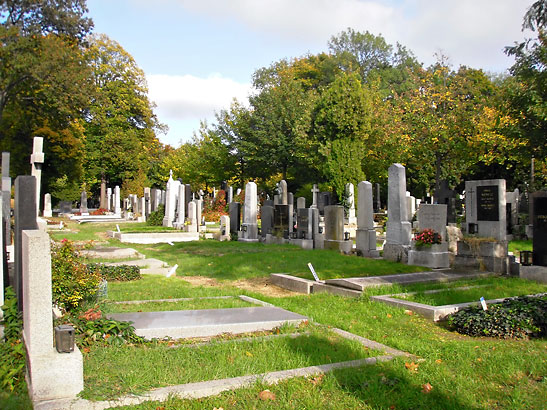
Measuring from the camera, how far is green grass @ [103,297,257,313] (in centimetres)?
760

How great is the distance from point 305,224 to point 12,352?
14128 mm

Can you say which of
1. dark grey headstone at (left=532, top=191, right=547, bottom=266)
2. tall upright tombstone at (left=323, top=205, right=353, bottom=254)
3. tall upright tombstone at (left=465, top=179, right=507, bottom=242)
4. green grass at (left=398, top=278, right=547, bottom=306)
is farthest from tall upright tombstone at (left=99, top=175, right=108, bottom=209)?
green grass at (left=398, top=278, right=547, bottom=306)

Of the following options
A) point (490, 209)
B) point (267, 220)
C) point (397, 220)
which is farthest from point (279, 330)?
point (267, 220)

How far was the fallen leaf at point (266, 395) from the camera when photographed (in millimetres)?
4250

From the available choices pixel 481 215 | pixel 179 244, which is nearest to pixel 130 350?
pixel 481 215

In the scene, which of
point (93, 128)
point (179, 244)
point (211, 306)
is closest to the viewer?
point (211, 306)

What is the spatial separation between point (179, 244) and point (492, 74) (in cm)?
4943

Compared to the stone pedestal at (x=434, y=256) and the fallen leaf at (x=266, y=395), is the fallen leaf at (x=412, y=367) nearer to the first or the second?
the fallen leaf at (x=266, y=395)

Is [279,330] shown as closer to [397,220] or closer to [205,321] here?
[205,321]

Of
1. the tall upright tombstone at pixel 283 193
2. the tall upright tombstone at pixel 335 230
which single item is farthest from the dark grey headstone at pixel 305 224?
the tall upright tombstone at pixel 283 193

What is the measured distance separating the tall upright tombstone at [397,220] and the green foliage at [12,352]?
1057cm

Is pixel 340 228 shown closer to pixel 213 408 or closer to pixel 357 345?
Answer: pixel 357 345

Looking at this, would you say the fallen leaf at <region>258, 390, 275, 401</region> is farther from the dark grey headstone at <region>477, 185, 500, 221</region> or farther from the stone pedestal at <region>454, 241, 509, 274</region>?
the dark grey headstone at <region>477, 185, 500, 221</region>

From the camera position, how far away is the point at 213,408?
404 cm
